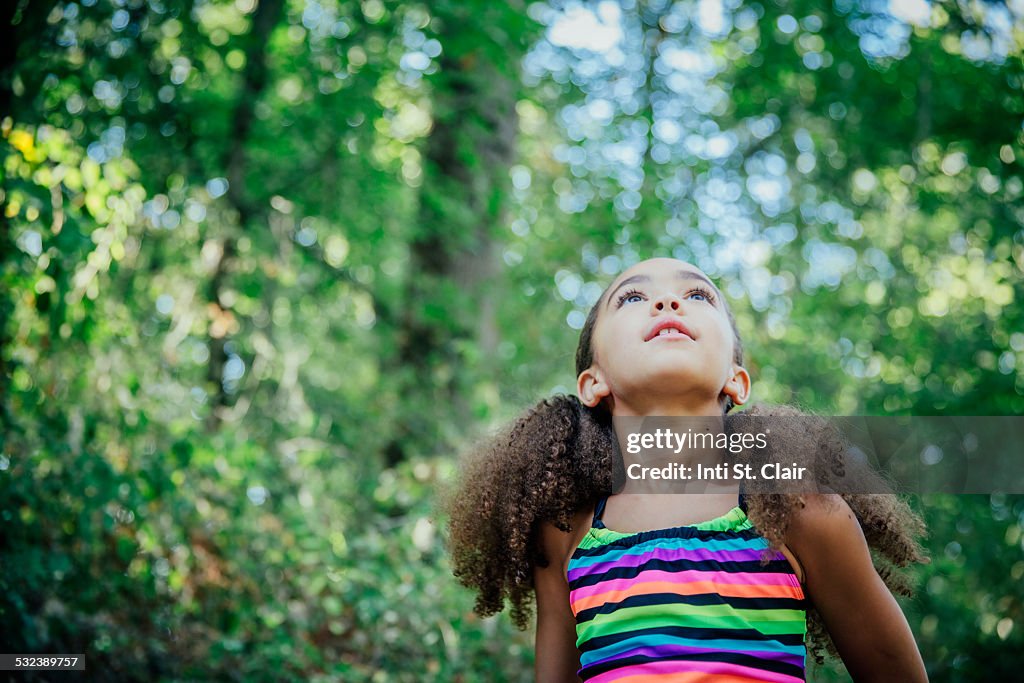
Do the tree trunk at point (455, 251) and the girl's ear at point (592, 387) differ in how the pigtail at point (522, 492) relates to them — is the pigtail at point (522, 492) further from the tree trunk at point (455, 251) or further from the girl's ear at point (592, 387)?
the tree trunk at point (455, 251)

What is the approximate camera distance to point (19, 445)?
3184 millimetres

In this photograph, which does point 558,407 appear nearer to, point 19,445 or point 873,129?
point 19,445

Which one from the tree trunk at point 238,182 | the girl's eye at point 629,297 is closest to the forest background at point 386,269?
the tree trunk at point 238,182

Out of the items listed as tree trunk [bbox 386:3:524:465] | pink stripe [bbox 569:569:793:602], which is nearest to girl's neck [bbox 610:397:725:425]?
pink stripe [bbox 569:569:793:602]

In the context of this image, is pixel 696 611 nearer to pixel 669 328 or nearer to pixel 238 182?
pixel 669 328

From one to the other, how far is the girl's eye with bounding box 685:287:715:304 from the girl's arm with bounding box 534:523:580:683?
24.2 inches

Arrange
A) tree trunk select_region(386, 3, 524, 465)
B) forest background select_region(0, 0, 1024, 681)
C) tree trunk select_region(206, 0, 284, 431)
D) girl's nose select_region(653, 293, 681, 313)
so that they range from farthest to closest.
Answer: tree trunk select_region(386, 3, 524, 465) < tree trunk select_region(206, 0, 284, 431) < forest background select_region(0, 0, 1024, 681) < girl's nose select_region(653, 293, 681, 313)

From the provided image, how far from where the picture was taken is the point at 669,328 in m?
1.94

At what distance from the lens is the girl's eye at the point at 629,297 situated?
204cm

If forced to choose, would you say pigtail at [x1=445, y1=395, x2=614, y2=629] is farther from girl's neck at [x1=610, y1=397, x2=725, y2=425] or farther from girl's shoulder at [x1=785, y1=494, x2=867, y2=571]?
girl's shoulder at [x1=785, y1=494, x2=867, y2=571]

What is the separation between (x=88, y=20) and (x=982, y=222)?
5.05 meters

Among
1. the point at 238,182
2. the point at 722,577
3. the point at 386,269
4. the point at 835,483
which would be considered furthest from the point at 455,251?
the point at 722,577

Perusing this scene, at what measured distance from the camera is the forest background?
3.41 m

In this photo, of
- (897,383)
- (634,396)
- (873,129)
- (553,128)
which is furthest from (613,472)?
(553,128)
